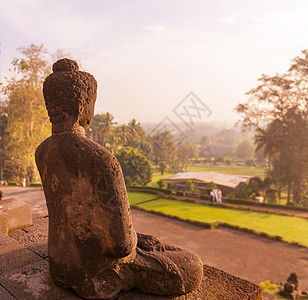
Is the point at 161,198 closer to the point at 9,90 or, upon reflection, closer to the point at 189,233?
the point at 189,233

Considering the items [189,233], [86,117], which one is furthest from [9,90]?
[86,117]

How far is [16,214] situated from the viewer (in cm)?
524

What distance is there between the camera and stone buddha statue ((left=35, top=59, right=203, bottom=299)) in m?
2.38

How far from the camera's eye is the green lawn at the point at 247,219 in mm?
12278

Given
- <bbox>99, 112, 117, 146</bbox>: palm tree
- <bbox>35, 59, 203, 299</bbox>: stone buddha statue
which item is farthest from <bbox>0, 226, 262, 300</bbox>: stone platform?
<bbox>99, 112, 117, 146</bbox>: palm tree

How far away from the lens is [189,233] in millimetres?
12047

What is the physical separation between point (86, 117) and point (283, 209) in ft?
64.2

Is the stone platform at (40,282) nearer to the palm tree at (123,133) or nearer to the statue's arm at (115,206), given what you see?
the statue's arm at (115,206)

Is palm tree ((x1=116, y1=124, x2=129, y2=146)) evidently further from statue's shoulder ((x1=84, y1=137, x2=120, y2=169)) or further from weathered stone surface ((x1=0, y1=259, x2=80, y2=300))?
statue's shoulder ((x1=84, y1=137, x2=120, y2=169))

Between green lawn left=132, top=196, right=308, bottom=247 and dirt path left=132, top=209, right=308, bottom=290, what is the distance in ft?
3.06

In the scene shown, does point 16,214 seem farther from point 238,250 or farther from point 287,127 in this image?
Answer: point 287,127

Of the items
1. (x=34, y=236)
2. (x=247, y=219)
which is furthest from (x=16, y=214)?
(x=247, y=219)

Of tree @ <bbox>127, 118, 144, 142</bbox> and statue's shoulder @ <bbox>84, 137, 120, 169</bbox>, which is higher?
tree @ <bbox>127, 118, 144, 142</bbox>

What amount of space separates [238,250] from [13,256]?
352 inches
